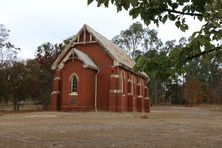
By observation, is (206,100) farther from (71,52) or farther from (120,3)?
(120,3)

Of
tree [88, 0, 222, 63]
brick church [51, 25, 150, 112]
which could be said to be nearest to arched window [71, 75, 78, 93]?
brick church [51, 25, 150, 112]

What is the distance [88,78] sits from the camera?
48.1 metres

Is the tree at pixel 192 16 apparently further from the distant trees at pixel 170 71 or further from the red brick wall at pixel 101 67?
the red brick wall at pixel 101 67

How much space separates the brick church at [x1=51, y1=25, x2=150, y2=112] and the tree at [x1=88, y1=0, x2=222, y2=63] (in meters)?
41.5

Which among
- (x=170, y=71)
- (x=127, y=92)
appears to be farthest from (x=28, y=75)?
(x=170, y=71)

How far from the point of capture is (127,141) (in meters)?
15.7

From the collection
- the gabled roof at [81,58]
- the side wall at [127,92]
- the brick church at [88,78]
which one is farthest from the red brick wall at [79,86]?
the side wall at [127,92]

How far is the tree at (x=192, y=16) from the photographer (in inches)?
199

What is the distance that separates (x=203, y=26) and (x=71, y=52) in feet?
140

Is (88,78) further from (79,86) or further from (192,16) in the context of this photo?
(192,16)

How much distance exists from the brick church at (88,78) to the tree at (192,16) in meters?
41.5

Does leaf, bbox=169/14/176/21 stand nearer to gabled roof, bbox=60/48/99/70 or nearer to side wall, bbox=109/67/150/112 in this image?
gabled roof, bbox=60/48/99/70

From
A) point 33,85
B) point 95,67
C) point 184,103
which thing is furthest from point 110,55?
point 184,103

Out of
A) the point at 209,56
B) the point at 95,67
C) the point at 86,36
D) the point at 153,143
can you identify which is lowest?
the point at 153,143
